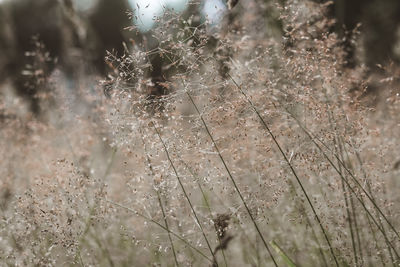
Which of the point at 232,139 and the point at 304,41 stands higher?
the point at 304,41

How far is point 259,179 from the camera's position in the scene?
1.90 m

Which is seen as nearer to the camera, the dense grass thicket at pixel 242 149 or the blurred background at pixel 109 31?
the dense grass thicket at pixel 242 149

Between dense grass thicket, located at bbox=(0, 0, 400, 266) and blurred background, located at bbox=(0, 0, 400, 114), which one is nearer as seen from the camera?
dense grass thicket, located at bbox=(0, 0, 400, 266)

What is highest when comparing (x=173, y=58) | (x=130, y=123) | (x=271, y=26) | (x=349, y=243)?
(x=271, y=26)

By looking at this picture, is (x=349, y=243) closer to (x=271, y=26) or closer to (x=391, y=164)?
(x=391, y=164)

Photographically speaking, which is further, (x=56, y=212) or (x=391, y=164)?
(x=391, y=164)

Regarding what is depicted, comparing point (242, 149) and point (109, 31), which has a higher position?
point (109, 31)

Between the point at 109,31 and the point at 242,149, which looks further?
the point at 109,31

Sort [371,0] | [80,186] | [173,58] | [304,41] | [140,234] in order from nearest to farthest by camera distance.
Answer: [173,58] → [80,186] → [304,41] → [140,234] → [371,0]

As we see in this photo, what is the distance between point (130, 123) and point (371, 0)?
679 cm

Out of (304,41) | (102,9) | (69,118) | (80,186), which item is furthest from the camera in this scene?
(102,9)

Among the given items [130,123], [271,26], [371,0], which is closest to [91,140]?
[130,123]

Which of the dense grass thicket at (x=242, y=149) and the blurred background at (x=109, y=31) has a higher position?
the blurred background at (x=109, y=31)

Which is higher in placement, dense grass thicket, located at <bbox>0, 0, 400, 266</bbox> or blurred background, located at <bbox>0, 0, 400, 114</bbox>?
blurred background, located at <bbox>0, 0, 400, 114</bbox>
